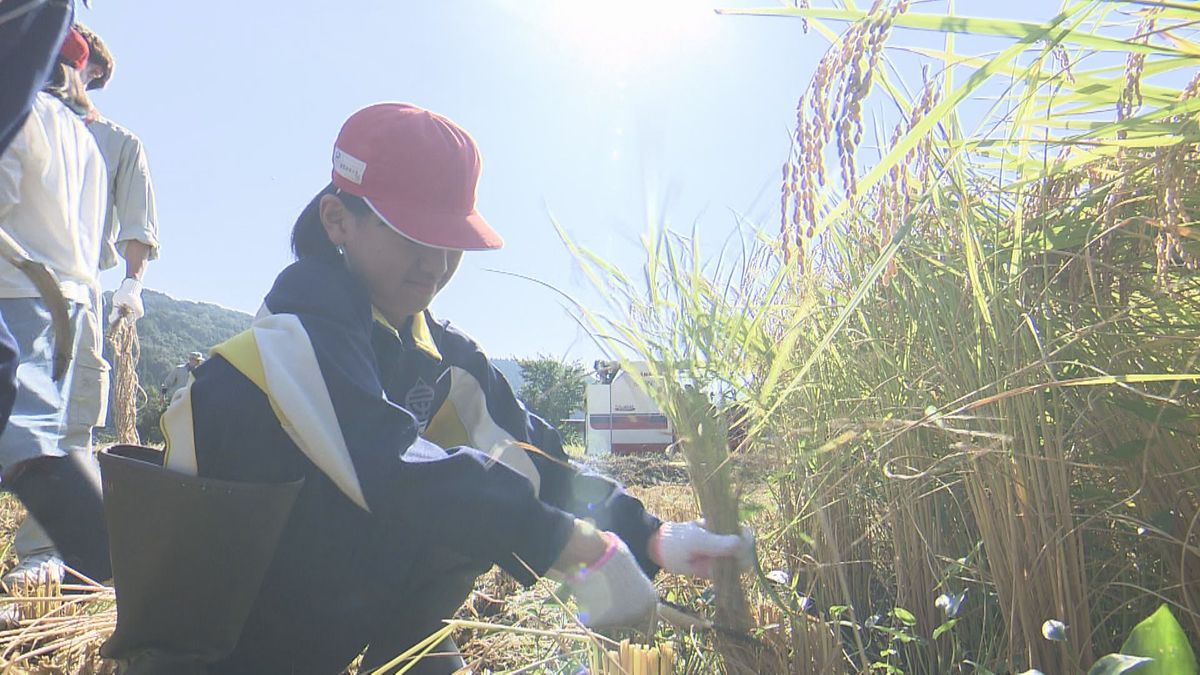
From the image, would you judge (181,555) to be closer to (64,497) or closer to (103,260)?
(64,497)

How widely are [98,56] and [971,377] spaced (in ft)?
8.81

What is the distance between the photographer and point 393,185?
154cm

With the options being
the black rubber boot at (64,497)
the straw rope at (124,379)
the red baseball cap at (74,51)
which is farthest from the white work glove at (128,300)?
the black rubber boot at (64,497)

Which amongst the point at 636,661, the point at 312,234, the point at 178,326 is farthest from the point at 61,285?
the point at 178,326

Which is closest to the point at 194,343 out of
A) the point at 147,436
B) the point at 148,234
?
the point at 147,436

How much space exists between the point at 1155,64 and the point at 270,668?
5.05ft

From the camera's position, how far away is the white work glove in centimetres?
311

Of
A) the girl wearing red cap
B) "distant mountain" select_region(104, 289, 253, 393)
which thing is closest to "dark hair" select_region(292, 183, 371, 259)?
the girl wearing red cap

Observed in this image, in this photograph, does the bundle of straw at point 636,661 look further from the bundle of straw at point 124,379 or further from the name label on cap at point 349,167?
the bundle of straw at point 124,379

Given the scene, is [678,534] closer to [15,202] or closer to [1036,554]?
[1036,554]

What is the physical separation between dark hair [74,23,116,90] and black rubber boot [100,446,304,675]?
70.7 inches

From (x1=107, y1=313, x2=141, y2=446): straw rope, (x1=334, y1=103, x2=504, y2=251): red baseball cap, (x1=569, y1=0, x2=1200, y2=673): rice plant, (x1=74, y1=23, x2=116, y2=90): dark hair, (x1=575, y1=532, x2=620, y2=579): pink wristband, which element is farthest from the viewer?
(x1=107, y1=313, x2=141, y2=446): straw rope

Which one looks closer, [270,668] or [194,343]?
[270,668]

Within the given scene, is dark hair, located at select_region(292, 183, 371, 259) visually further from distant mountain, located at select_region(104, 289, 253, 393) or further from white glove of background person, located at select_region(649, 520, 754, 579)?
distant mountain, located at select_region(104, 289, 253, 393)
